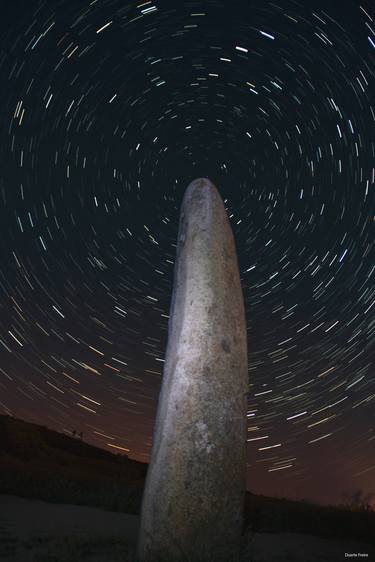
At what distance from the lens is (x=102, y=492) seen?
11383 mm

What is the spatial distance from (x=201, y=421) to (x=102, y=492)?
285 inches

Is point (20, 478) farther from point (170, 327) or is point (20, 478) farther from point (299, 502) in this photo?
point (299, 502)

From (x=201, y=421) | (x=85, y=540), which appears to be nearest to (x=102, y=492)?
(x=85, y=540)

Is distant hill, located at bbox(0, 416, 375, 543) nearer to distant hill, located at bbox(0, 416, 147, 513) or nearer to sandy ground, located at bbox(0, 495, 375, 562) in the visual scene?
distant hill, located at bbox(0, 416, 147, 513)

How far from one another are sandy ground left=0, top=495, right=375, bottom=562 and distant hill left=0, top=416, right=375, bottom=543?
93 cm

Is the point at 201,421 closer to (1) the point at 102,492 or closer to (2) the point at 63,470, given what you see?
(1) the point at 102,492

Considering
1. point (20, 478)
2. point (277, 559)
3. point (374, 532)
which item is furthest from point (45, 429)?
point (277, 559)

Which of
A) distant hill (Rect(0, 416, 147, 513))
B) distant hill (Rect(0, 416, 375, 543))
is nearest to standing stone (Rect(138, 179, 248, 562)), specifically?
distant hill (Rect(0, 416, 375, 543))

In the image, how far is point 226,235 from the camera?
7137 millimetres

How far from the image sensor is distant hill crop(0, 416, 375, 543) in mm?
10203

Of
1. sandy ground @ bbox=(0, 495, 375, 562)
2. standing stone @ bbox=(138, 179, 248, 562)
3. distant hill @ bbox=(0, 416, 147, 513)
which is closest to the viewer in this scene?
standing stone @ bbox=(138, 179, 248, 562)

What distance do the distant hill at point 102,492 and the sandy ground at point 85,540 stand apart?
93cm

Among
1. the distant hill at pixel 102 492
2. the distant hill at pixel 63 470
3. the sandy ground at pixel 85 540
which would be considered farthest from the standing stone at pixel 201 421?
the distant hill at pixel 63 470

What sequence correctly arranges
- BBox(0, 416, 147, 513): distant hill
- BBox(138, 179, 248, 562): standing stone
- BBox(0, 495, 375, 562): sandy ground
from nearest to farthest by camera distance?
BBox(138, 179, 248, 562): standing stone, BBox(0, 495, 375, 562): sandy ground, BBox(0, 416, 147, 513): distant hill
